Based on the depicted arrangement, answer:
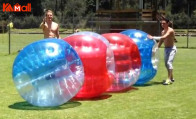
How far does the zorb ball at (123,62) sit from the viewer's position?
8164 mm

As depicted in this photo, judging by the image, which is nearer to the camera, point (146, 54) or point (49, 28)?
point (49, 28)

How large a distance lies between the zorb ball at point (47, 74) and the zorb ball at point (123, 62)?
166 centimetres

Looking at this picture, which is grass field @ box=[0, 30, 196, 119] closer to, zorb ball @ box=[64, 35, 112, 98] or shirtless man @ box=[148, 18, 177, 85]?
zorb ball @ box=[64, 35, 112, 98]

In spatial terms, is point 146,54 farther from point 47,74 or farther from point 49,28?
point 47,74

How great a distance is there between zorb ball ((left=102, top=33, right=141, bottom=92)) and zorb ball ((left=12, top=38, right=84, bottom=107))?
65.2 inches

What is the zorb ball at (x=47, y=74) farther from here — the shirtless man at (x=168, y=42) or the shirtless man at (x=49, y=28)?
the shirtless man at (x=168, y=42)

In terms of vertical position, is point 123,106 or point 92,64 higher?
point 92,64

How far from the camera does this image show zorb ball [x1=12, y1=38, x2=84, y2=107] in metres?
6.36

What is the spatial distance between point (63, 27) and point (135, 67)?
35.2m

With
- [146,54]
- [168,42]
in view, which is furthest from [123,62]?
[168,42]

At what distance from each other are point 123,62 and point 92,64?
1233mm

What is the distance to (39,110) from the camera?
655 centimetres

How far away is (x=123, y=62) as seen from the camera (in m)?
8.23
